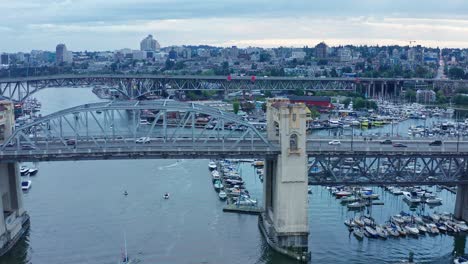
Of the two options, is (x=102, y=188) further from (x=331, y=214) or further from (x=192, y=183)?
(x=331, y=214)

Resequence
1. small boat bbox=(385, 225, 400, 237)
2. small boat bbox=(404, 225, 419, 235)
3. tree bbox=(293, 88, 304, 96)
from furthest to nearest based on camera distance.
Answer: tree bbox=(293, 88, 304, 96) → small boat bbox=(404, 225, 419, 235) → small boat bbox=(385, 225, 400, 237)

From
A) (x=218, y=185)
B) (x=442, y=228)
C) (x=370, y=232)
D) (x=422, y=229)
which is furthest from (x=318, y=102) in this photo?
(x=370, y=232)

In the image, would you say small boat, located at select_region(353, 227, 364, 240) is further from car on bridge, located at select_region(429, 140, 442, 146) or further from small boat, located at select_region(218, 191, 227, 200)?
small boat, located at select_region(218, 191, 227, 200)

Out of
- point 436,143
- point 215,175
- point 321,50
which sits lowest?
point 215,175

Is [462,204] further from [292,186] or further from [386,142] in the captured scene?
[292,186]

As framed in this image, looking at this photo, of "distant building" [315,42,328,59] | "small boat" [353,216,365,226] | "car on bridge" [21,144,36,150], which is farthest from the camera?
"distant building" [315,42,328,59]

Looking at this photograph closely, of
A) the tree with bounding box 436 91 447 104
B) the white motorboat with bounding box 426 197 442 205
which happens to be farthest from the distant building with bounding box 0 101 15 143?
the tree with bounding box 436 91 447 104
